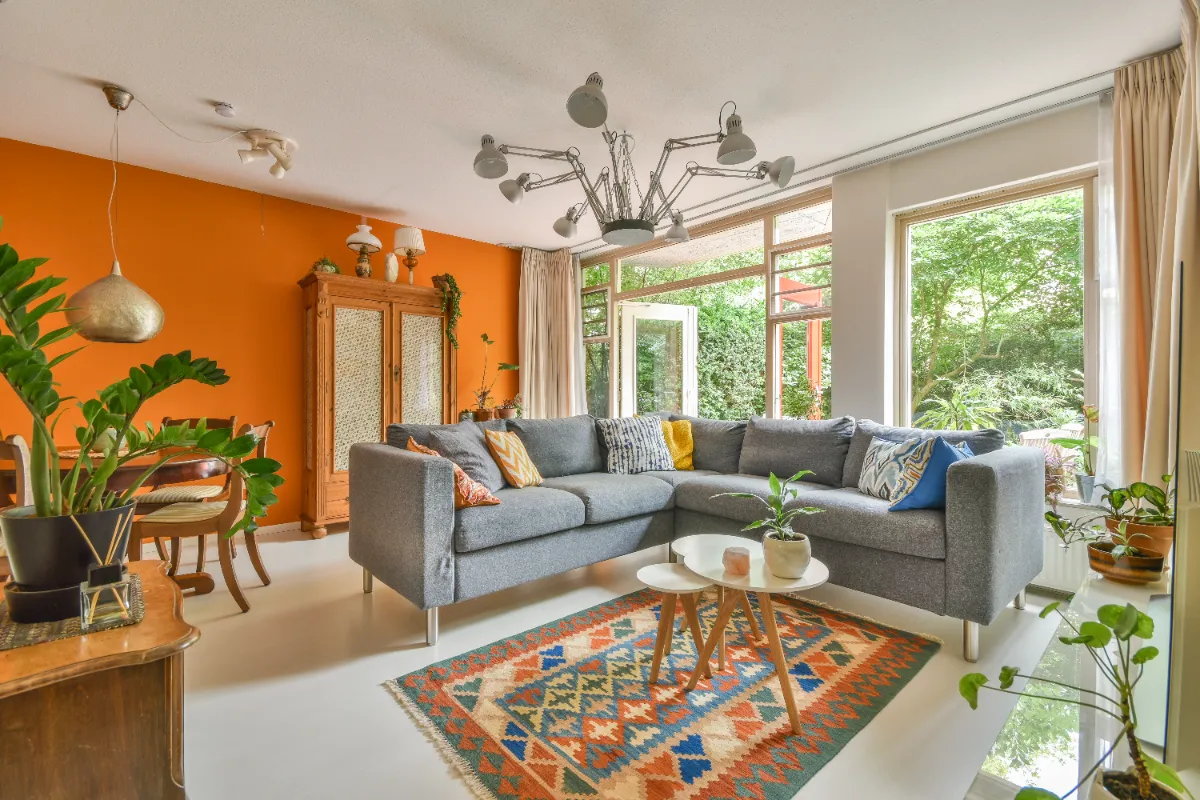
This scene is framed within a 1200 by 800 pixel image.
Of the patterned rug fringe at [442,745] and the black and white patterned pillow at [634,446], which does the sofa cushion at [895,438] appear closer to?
the black and white patterned pillow at [634,446]

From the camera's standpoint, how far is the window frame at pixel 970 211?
9.34 feet

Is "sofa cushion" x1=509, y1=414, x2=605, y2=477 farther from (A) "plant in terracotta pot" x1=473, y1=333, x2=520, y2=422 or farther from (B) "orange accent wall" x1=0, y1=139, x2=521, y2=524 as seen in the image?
(B) "orange accent wall" x1=0, y1=139, x2=521, y2=524

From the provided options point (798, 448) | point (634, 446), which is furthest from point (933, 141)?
point (634, 446)

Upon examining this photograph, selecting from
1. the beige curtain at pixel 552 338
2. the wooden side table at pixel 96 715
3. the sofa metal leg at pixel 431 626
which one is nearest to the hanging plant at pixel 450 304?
the beige curtain at pixel 552 338

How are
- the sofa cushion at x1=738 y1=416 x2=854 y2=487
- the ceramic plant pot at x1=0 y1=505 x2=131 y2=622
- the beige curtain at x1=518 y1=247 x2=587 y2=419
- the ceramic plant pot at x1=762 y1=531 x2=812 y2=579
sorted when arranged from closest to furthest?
the ceramic plant pot at x1=0 y1=505 x2=131 y2=622 → the ceramic plant pot at x1=762 y1=531 x2=812 y2=579 → the sofa cushion at x1=738 y1=416 x2=854 y2=487 → the beige curtain at x1=518 y1=247 x2=587 y2=419

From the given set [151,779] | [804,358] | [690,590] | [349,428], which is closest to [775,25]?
[690,590]

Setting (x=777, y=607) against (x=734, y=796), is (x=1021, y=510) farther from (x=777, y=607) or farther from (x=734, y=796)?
(x=734, y=796)

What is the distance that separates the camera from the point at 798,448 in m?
3.19

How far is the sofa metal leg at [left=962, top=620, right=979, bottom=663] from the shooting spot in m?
2.05

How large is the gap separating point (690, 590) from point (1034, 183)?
306cm

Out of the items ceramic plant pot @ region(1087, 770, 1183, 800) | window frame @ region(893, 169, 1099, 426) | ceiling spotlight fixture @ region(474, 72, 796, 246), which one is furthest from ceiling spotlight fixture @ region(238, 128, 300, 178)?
ceramic plant pot @ region(1087, 770, 1183, 800)

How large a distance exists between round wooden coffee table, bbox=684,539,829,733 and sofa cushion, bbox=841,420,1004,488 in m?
1.24

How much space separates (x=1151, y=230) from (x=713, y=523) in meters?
2.40

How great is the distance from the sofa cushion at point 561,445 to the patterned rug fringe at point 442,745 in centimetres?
160
